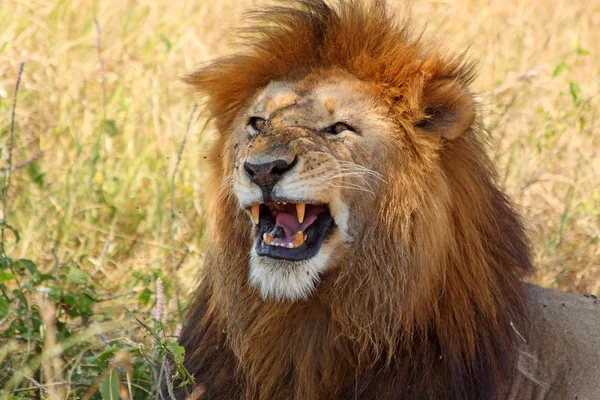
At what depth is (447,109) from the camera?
3.06 metres

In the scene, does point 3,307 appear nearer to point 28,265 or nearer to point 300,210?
point 28,265

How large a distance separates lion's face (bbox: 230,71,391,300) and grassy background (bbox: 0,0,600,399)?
A: 3.13ft

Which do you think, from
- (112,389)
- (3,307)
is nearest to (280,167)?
(112,389)

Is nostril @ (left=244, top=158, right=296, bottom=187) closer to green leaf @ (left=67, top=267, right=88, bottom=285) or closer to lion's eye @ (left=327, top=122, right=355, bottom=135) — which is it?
lion's eye @ (left=327, top=122, right=355, bottom=135)

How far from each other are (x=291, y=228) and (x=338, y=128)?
34cm

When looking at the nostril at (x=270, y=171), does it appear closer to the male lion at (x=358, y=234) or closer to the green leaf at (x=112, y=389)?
the male lion at (x=358, y=234)

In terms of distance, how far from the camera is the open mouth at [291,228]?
292 cm

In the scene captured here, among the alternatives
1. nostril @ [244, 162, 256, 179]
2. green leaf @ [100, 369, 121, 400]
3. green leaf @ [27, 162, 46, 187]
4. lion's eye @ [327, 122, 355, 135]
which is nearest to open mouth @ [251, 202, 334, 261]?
nostril @ [244, 162, 256, 179]

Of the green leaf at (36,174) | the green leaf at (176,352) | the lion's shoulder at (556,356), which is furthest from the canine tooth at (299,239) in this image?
the green leaf at (36,174)

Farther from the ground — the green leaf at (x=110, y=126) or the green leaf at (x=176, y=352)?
the green leaf at (x=110, y=126)

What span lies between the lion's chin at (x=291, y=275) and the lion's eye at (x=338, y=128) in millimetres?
356

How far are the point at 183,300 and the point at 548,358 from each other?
1897 mm

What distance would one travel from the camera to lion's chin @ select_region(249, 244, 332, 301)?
114 inches

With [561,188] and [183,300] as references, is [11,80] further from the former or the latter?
[561,188]
